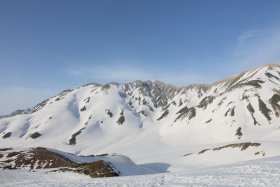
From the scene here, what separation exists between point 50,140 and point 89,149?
36.9 m

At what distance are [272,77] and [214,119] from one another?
5594 centimetres

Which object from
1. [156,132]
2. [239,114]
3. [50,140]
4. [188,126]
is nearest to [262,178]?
[239,114]

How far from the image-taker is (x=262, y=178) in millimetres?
26531

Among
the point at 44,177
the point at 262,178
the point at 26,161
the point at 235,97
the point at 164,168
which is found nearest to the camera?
the point at 262,178

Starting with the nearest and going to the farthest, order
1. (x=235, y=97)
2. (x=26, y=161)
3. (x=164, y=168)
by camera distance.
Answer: (x=26, y=161) → (x=164, y=168) → (x=235, y=97)

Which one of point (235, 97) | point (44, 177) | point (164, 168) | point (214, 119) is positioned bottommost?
point (44, 177)

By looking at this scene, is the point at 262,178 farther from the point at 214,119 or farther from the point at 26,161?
the point at 214,119

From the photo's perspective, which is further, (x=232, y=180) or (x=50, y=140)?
(x=50, y=140)

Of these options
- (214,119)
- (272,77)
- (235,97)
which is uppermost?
(272,77)

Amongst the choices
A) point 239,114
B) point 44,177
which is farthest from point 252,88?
point 44,177

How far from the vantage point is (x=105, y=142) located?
601 feet

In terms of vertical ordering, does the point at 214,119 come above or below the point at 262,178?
above

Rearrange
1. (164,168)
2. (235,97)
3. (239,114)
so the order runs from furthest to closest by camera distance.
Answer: (235,97) < (239,114) < (164,168)

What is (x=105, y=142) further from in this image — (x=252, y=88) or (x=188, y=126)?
(x=252, y=88)
